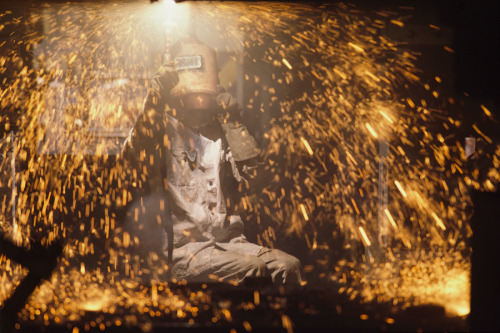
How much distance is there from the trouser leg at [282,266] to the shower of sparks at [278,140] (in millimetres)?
142

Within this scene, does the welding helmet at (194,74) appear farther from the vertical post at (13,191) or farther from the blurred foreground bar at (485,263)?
the blurred foreground bar at (485,263)

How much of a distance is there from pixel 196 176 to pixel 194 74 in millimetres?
895

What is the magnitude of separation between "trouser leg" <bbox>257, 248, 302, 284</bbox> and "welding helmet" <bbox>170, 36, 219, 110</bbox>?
144cm

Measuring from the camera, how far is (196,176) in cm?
366

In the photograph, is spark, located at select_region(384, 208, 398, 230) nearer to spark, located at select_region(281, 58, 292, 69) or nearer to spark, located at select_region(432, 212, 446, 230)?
spark, located at select_region(432, 212, 446, 230)

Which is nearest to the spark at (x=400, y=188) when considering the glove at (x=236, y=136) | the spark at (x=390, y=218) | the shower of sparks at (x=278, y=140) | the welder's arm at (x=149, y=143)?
the shower of sparks at (x=278, y=140)

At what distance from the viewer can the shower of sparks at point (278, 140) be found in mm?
3676

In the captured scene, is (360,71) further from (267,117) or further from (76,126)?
(76,126)

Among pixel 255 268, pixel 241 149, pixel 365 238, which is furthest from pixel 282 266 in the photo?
pixel 241 149

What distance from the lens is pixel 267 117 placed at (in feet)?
12.3

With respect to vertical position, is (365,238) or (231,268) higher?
(365,238)

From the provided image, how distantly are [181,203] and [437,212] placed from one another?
2.35 metres

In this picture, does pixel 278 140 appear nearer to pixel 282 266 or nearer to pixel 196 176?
pixel 196 176

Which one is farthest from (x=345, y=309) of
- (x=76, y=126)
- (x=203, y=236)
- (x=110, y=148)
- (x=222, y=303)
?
(x=76, y=126)
